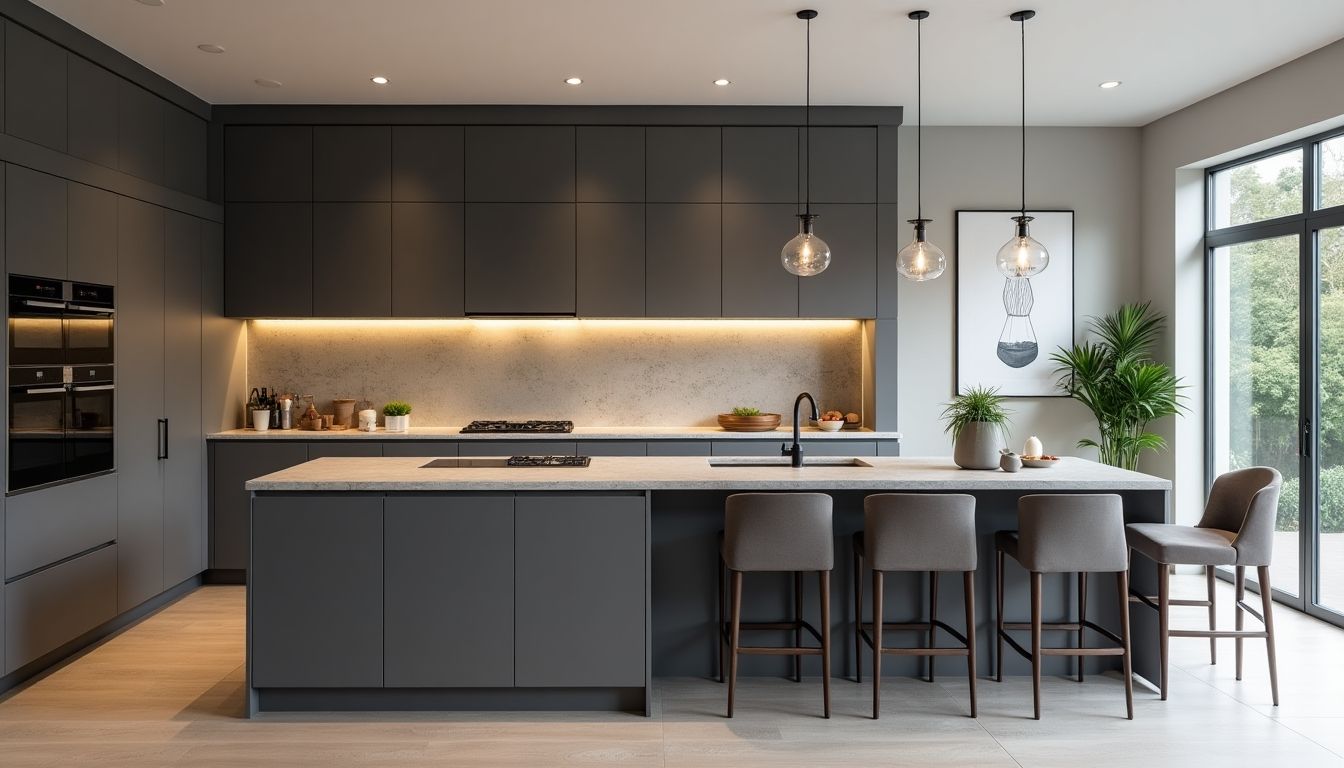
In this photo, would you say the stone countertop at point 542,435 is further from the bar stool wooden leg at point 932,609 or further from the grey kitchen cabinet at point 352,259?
the bar stool wooden leg at point 932,609

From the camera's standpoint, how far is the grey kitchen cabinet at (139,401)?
4609 millimetres

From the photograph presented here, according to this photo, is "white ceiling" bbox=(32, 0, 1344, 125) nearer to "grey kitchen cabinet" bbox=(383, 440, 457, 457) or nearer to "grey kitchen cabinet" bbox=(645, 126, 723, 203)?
"grey kitchen cabinet" bbox=(645, 126, 723, 203)

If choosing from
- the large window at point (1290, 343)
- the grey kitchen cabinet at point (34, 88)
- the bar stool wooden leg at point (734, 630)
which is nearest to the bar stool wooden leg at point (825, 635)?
the bar stool wooden leg at point (734, 630)

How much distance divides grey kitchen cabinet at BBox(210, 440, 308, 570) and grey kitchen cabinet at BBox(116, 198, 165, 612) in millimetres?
528

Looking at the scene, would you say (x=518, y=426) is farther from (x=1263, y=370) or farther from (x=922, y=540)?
(x=1263, y=370)

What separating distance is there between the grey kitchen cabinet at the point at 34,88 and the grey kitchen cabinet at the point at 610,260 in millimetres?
2770

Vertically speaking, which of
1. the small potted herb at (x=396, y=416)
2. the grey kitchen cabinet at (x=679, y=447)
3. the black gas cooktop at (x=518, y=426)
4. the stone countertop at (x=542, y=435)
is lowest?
the grey kitchen cabinet at (x=679, y=447)

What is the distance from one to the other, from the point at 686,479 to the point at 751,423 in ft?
7.87

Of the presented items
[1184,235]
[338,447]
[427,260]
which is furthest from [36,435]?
[1184,235]

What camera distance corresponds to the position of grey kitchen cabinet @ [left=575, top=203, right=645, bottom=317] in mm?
5754

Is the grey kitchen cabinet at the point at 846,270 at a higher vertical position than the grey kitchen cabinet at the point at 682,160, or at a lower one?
lower

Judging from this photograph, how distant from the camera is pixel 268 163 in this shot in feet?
18.7

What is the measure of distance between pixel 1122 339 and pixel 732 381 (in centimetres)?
259

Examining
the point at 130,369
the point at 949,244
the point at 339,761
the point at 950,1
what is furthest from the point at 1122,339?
the point at 130,369
